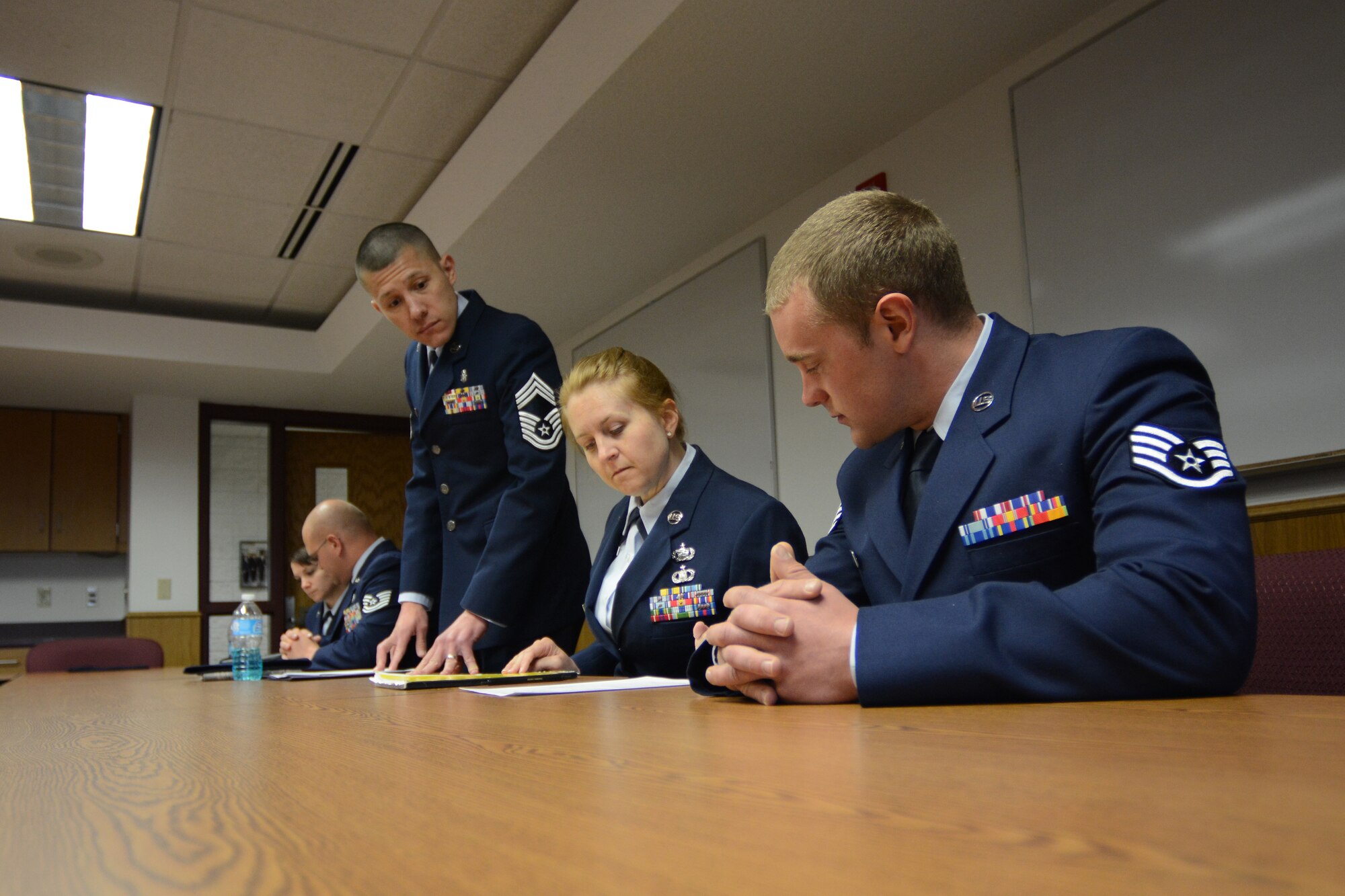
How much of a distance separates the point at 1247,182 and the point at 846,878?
8.74ft

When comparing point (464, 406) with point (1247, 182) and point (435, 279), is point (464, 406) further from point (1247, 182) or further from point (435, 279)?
point (1247, 182)

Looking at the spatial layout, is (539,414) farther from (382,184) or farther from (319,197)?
(319,197)

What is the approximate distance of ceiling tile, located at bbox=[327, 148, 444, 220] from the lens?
421 cm

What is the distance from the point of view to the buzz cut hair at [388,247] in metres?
2.09

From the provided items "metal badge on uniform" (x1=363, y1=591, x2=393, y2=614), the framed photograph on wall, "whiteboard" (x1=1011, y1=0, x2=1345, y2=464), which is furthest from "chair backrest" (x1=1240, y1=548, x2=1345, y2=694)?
the framed photograph on wall

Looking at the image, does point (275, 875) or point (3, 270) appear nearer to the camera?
point (275, 875)

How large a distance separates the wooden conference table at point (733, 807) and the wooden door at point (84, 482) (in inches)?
263

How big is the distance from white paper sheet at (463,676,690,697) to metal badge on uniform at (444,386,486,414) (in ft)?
2.61

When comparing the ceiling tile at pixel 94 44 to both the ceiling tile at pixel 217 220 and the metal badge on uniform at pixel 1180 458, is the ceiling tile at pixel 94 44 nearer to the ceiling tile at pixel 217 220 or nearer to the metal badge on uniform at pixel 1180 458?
the ceiling tile at pixel 217 220

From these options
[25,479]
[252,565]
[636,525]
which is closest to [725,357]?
[636,525]

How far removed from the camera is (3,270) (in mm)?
5156

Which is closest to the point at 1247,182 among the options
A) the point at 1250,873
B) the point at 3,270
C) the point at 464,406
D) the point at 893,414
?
the point at 893,414

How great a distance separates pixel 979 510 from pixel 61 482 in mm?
7098

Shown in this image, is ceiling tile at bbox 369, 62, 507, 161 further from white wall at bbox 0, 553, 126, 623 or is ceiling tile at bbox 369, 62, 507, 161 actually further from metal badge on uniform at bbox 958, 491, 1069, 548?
white wall at bbox 0, 553, 126, 623
